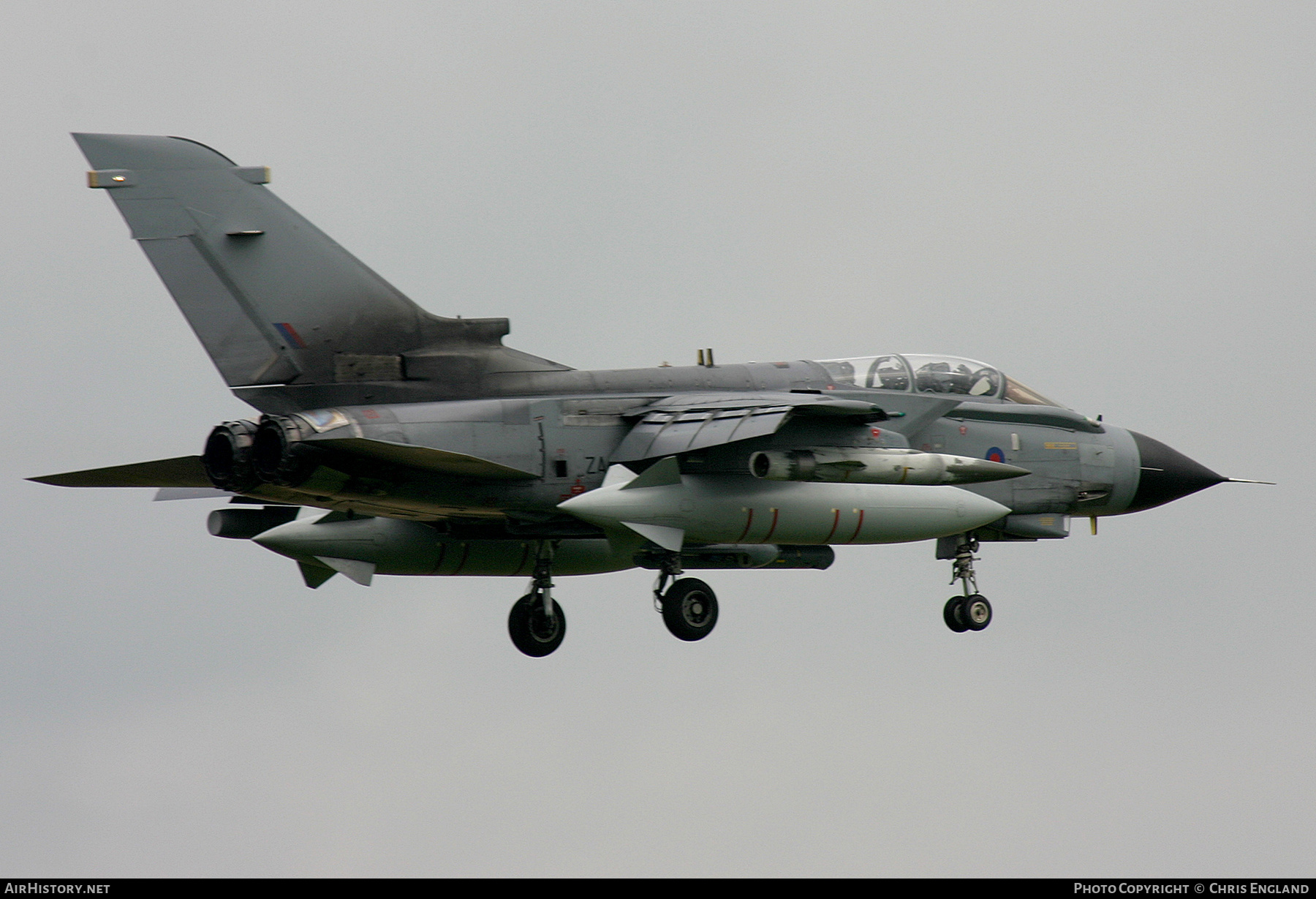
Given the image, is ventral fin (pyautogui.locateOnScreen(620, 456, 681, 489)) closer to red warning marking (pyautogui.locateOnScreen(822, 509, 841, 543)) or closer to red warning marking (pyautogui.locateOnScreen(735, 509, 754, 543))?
red warning marking (pyautogui.locateOnScreen(735, 509, 754, 543))

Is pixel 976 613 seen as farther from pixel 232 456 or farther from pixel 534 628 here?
pixel 232 456

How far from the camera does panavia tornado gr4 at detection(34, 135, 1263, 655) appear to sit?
18172mm

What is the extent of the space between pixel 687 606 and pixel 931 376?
4.14 m

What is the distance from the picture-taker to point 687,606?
20281 millimetres

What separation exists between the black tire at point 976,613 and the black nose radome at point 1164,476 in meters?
2.44

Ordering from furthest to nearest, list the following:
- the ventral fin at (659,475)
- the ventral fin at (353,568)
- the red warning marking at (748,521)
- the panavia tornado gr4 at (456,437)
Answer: the ventral fin at (353,568), the red warning marking at (748,521), the ventral fin at (659,475), the panavia tornado gr4 at (456,437)

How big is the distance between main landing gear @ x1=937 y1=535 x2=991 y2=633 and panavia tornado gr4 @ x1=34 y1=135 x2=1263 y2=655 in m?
1.67

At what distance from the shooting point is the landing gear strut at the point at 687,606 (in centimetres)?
2022

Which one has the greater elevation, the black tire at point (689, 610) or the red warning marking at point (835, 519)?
the red warning marking at point (835, 519)

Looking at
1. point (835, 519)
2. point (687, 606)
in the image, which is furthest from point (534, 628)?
point (835, 519)

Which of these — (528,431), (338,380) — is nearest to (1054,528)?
(528,431)

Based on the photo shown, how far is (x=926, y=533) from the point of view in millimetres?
19391

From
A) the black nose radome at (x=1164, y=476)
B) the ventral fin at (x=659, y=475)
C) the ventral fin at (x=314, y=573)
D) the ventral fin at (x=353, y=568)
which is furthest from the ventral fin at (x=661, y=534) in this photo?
the black nose radome at (x=1164, y=476)

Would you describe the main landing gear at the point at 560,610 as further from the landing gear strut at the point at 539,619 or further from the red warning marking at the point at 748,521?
the red warning marking at the point at 748,521
